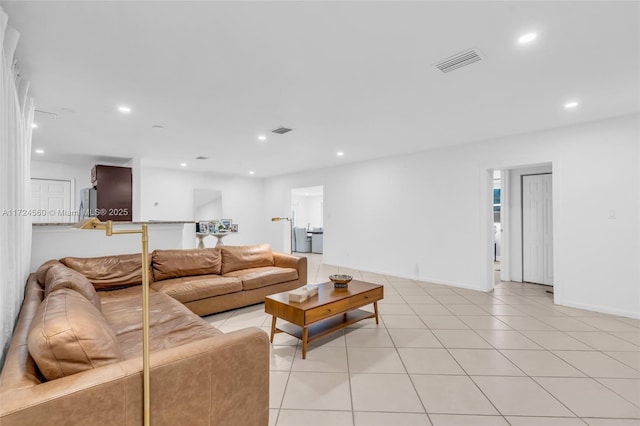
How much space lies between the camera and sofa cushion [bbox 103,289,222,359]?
75.8 inches

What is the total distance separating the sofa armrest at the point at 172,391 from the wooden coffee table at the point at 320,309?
100 centimetres

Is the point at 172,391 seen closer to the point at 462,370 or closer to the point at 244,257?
the point at 462,370

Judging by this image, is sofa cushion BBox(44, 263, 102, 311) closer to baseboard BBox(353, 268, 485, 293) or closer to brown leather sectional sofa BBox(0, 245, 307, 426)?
brown leather sectional sofa BBox(0, 245, 307, 426)

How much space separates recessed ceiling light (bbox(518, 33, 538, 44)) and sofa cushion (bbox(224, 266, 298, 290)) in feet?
11.5

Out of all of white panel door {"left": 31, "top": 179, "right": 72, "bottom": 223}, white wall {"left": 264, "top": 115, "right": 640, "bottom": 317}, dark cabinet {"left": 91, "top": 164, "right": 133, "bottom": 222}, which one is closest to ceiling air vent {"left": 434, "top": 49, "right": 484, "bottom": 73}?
white wall {"left": 264, "top": 115, "right": 640, "bottom": 317}

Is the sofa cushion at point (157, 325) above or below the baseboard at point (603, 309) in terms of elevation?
above

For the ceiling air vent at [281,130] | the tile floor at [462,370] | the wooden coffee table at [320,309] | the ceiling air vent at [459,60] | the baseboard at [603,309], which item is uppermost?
the ceiling air vent at [459,60]

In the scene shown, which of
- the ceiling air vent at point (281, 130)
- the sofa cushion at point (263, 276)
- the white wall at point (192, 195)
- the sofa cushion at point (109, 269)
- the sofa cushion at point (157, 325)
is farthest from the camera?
Result: the white wall at point (192, 195)

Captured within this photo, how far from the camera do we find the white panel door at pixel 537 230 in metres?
5.08

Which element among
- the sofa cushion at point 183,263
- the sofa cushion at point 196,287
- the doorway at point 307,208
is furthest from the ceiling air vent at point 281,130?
the doorway at point 307,208

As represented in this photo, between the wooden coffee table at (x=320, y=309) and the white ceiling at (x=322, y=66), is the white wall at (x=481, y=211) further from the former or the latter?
the wooden coffee table at (x=320, y=309)

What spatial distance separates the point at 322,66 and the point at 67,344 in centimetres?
236

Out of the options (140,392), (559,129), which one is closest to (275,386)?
(140,392)

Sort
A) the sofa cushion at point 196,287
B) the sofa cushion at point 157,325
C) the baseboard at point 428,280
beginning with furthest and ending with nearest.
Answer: the baseboard at point 428,280, the sofa cushion at point 196,287, the sofa cushion at point 157,325
